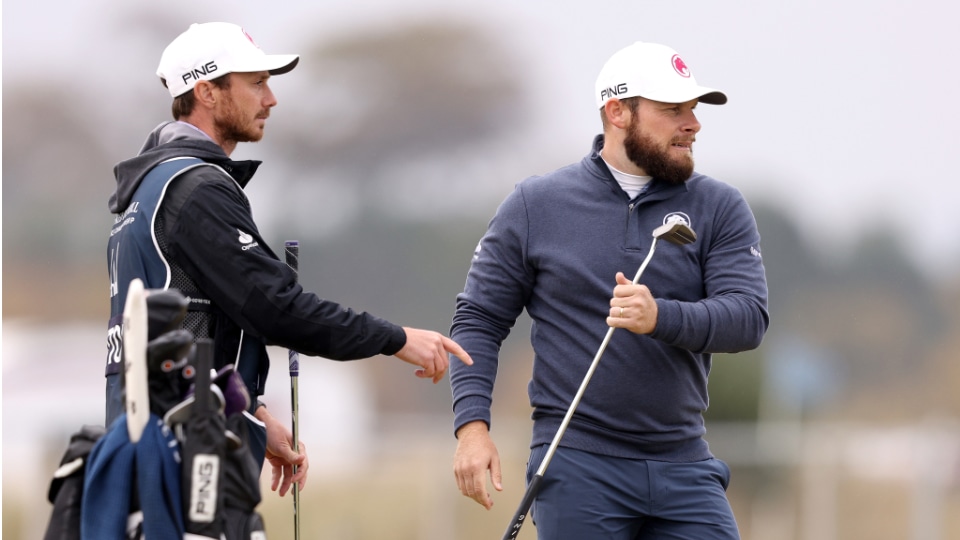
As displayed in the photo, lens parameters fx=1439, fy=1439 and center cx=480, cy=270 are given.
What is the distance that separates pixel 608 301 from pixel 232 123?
97 cm

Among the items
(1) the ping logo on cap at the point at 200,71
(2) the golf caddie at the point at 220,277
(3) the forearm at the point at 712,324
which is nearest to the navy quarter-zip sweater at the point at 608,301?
(3) the forearm at the point at 712,324

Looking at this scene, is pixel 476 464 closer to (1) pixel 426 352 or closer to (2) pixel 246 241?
(1) pixel 426 352

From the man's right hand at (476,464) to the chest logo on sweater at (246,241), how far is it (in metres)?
0.70

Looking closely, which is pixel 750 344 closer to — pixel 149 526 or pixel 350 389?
pixel 149 526

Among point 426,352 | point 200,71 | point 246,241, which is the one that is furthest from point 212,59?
point 426,352

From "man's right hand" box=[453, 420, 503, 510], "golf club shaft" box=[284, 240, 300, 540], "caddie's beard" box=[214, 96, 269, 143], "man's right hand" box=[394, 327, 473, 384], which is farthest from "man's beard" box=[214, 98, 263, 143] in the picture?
"man's right hand" box=[453, 420, 503, 510]

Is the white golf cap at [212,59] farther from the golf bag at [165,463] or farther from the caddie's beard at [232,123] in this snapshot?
the golf bag at [165,463]

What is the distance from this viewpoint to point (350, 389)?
16.1 metres

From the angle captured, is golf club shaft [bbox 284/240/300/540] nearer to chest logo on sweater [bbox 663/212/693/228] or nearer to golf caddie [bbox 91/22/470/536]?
golf caddie [bbox 91/22/470/536]

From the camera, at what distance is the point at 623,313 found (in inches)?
121

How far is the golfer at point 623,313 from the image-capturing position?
3.24m

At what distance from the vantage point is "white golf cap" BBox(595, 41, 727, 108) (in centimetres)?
345

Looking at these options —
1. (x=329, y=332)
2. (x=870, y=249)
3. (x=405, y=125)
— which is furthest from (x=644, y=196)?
(x=405, y=125)

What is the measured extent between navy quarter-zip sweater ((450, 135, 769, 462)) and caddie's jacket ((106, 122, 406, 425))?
1.47 feet
